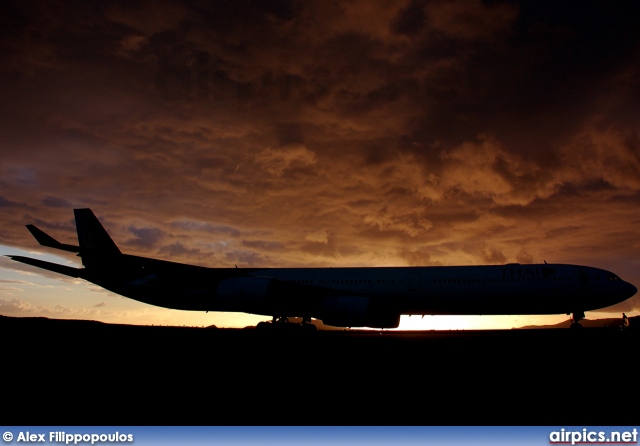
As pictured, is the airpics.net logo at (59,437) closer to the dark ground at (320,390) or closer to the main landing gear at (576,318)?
the dark ground at (320,390)

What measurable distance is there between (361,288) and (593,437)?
79.5 ft

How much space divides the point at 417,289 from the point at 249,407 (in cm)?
2245

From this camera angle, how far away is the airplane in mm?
26484

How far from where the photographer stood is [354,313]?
25281 mm

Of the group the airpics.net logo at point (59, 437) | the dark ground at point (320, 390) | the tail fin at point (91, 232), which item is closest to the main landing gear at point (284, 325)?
the tail fin at point (91, 232)

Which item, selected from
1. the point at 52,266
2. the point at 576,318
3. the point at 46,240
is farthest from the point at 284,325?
the point at 576,318

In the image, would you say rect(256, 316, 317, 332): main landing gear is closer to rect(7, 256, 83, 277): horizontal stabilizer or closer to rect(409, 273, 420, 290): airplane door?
rect(409, 273, 420, 290): airplane door

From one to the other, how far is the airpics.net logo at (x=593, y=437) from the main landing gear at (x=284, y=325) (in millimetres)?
23381

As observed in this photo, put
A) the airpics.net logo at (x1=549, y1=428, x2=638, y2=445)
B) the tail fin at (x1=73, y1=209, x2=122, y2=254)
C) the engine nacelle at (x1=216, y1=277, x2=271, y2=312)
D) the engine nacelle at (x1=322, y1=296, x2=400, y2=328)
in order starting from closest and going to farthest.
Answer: the airpics.net logo at (x1=549, y1=428, x2=638, y2=445)
the engine nacelle at (x1=322, y1=296, x2=400, y2=328)
the engine nacelle at (x1=216, y1=277, x2=271, y2=312)
the tail fin at (x1=73, y1=209, x2=122, y2=254)

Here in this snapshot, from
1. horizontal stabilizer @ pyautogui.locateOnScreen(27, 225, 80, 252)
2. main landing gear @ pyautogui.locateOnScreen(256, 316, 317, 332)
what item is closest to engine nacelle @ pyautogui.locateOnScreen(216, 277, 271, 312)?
main landing gear @ pyautogui.locateOnScreen(256, 316, 317, 332)

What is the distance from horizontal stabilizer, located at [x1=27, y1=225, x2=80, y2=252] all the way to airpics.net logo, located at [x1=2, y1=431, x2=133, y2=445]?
2020 cm

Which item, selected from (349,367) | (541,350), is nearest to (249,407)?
(349,367)

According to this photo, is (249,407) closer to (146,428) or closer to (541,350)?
(146,428)

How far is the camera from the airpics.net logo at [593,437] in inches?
214
